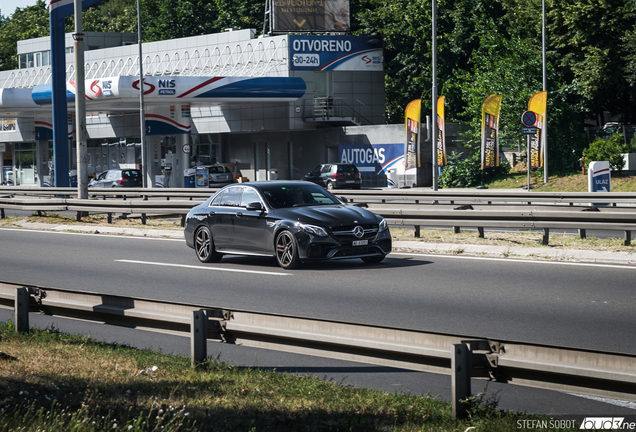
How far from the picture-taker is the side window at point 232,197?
46.6 ft

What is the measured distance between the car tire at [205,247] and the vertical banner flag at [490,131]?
2675 centimetres

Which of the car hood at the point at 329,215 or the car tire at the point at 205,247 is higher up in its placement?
the car hood at the point at 329,215

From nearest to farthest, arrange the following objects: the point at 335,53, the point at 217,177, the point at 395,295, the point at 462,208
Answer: the point at 395,295 → the point at 462,208 → the point at 217,177 → the point at 335,53

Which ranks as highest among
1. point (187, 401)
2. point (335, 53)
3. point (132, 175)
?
point (335, 53)

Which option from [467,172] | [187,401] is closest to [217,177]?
[467,172]

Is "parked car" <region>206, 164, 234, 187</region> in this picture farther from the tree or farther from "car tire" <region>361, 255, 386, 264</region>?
"car tire" <region>361, 255, 386, 264</region>

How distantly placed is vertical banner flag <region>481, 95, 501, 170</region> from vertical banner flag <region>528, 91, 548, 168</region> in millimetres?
1822

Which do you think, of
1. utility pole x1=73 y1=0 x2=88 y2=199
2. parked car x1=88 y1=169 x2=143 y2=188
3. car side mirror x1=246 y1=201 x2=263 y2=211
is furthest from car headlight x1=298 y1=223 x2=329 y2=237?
parked car x1=88 y1=169 x2=143 y2=188

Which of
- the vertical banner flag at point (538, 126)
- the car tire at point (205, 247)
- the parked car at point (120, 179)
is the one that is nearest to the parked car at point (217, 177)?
the parked car at point (120, 179)

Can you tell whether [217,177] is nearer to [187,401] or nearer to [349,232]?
[349,232]

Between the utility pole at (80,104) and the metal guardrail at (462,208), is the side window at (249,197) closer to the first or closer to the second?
the metal guardrail at (462,208)

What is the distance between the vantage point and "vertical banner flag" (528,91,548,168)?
37000 millimetres

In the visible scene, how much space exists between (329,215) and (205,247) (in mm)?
Result: 2796

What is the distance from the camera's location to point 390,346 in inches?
197
